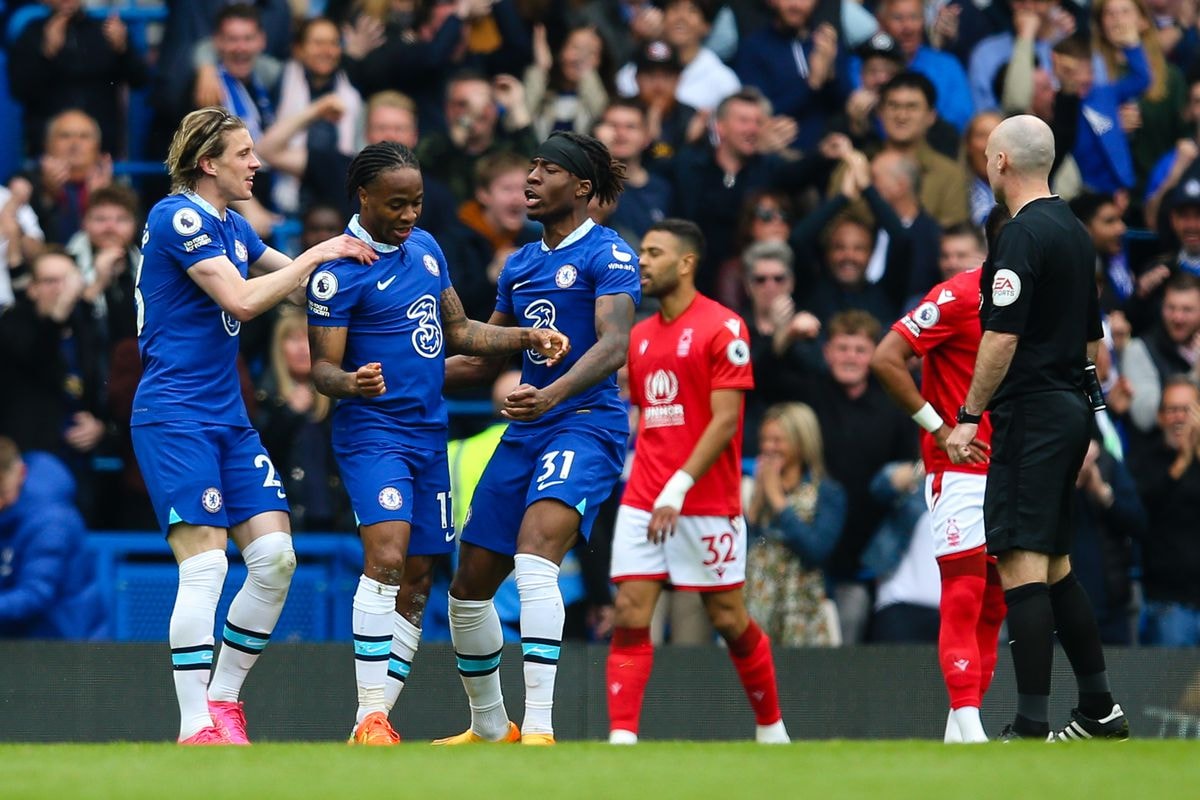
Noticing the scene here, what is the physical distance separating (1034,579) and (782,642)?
4.02 meters

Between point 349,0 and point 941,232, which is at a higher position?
point 349,0

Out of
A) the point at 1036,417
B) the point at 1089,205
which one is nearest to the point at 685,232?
the point at 1036,417

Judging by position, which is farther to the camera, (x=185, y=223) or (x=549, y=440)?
(x=549, y=440)

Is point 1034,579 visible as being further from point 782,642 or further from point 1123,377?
point 1123,377

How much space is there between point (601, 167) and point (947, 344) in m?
1.81

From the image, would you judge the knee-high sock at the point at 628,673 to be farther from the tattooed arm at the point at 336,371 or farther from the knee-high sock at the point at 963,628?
the tattooed arm at the point at 336,371

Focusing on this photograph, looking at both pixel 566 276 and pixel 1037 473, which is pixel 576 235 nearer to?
pixel 566 276

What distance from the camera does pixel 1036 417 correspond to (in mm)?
7723

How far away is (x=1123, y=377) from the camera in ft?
42.7

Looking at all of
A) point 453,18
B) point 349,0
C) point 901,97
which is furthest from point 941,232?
point 349,0

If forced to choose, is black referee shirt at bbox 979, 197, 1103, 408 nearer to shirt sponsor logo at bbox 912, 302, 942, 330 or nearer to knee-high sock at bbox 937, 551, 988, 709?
shirt sponsor logo at bbox 912, 302, 942, 330

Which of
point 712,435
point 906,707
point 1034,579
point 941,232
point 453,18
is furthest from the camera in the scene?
point 453,18

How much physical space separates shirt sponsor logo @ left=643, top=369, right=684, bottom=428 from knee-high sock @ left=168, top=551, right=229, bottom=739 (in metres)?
2.38

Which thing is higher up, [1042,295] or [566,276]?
[566,276]
